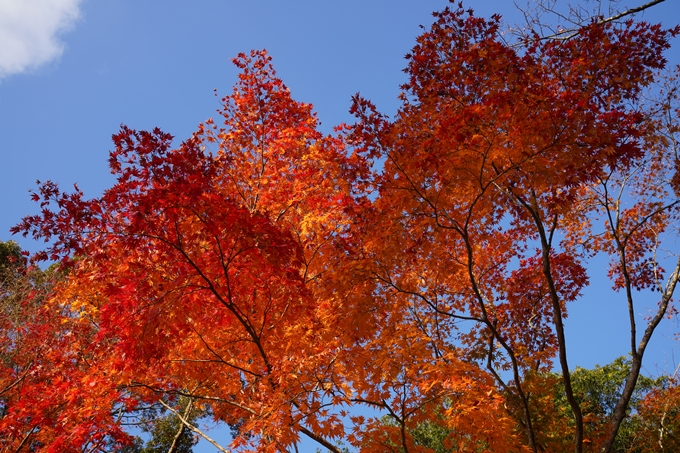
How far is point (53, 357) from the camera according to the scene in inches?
375

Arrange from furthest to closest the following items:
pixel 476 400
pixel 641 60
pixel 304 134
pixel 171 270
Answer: pixel 304 134
pixel 641 60
pixel 171 270
pixel 476 400

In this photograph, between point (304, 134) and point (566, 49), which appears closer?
point (566, 49)

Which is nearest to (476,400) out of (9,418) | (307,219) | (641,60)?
(307,219)

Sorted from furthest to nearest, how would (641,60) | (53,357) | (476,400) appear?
(53,357), (641,60), (476,400)

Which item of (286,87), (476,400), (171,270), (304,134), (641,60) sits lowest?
(476,400)

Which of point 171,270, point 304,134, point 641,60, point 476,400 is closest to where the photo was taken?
point 476,400

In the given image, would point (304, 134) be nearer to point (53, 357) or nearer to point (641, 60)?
point (641, 60)

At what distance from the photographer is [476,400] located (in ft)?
16.9

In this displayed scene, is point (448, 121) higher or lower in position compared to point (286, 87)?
lower

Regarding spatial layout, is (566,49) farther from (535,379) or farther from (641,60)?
(535,379)

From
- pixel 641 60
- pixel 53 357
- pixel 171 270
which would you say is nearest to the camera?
pixel 171 270

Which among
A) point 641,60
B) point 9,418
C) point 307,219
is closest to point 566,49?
point 641,60

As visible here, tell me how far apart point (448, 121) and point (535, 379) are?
225 inches

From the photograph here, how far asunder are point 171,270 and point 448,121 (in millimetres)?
3530
